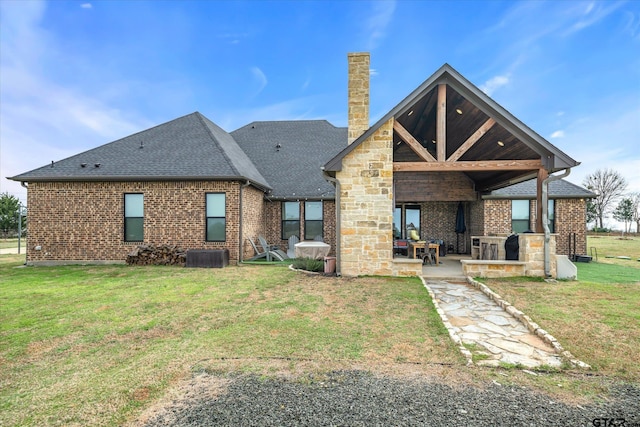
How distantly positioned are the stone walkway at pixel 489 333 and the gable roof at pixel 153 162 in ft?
27.6

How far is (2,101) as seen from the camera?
16594 millimetres

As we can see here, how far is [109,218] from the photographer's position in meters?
11.9

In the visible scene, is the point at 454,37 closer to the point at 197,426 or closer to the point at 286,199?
the point at 286,199

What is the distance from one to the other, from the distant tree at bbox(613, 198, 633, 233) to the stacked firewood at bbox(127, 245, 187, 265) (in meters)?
50.2

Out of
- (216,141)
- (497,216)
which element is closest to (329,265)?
(216,141)

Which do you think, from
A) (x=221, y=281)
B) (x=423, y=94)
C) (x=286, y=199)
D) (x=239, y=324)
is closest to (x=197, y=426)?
(x=239, y=324)

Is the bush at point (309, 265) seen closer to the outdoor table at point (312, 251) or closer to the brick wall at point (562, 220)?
the outdoor table at point (312, 251)

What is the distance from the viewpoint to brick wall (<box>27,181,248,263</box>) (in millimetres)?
11781

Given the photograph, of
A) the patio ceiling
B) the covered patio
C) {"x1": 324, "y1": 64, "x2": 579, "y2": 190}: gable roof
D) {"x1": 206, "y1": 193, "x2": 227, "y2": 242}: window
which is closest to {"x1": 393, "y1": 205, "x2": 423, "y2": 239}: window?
the patio ceiling

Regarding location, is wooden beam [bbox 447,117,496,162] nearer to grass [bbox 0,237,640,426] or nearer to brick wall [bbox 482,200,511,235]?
grass [bbox 0,237,640,426]

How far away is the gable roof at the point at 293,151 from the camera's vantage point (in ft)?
48.3

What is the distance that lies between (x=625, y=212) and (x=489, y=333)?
5004cm

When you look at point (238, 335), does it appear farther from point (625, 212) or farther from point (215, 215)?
point (625, 212)

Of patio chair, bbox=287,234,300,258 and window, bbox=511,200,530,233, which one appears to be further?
patio chair, bbox=287,234,300,258
